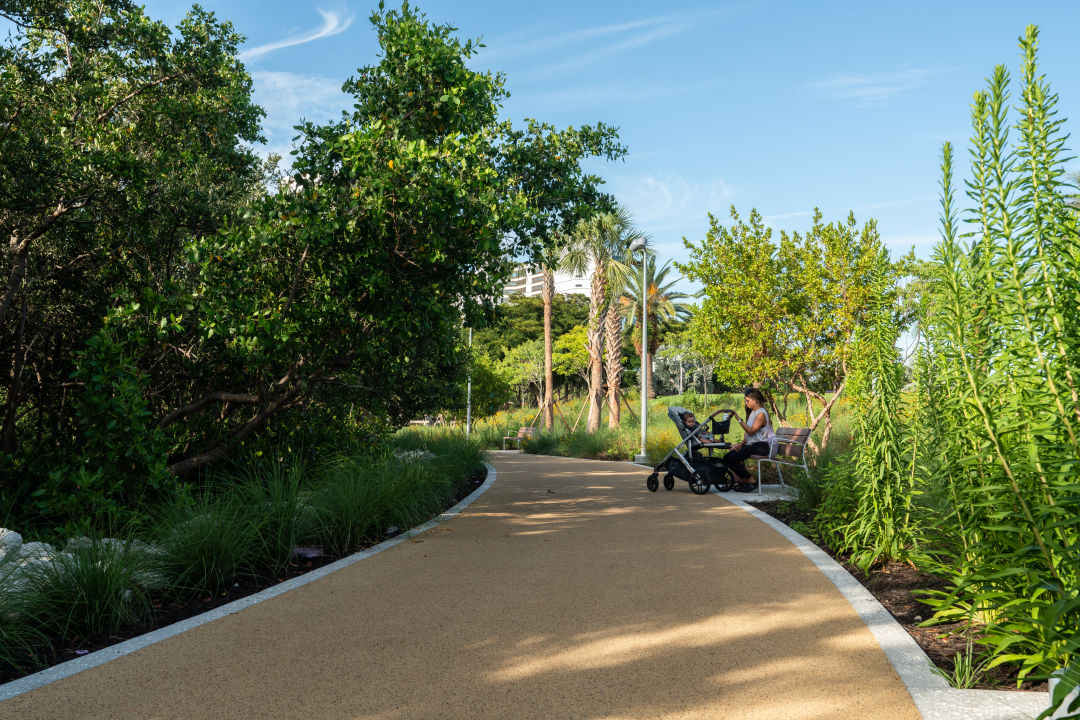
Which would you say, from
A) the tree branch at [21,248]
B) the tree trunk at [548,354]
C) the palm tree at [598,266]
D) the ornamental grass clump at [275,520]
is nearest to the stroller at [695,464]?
the ornamental grass clump at [275,520]

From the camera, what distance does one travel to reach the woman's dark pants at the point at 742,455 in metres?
10.5

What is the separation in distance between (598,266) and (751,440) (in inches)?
753

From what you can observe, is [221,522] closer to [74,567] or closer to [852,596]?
[74,567]

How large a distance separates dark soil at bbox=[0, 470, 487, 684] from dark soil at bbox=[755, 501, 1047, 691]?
453 centimetres

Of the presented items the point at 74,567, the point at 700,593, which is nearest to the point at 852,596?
the point at 700,593

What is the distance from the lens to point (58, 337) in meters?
8.47

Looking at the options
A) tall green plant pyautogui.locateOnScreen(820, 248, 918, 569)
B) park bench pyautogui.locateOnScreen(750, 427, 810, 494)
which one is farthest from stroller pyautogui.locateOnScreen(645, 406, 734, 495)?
tall green plant pyautogui.locateOnScreen(820, 248, 918, 569)

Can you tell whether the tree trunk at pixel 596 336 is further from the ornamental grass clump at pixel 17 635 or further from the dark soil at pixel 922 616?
the ornamental grass clump at pixel 17 635

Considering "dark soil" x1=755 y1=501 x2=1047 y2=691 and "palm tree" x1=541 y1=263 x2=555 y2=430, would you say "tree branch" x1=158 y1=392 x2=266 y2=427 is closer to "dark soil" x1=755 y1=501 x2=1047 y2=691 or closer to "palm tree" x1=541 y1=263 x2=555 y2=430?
"dark soil" x1=755 y1=501 x2=1047 y2=691

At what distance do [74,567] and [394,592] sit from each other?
2063 mm

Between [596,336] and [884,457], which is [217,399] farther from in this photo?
[596,336]

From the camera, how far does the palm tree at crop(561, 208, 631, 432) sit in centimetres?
2875

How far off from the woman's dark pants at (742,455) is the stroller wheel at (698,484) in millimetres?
547

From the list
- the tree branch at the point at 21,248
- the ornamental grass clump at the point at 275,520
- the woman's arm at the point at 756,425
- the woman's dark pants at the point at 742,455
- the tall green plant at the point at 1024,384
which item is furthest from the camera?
the woman's arm at the point at 756,425
